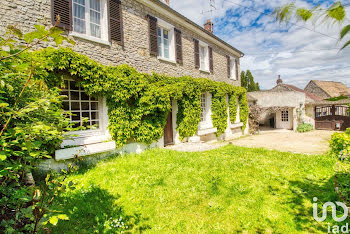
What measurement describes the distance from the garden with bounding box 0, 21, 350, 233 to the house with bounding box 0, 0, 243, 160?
505mm

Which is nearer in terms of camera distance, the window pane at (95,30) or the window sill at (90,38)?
the window sill at (90,38)

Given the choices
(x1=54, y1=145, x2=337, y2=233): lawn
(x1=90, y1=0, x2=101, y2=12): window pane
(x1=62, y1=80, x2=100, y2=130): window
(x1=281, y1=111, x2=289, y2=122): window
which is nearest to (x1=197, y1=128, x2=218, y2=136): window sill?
(x1=54, y1=145, x2=337, y2=233): lawn

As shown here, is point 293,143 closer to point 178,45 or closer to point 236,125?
point 236,125

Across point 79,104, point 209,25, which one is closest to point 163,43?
point 79,104

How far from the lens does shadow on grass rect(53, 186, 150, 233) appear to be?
125 inches

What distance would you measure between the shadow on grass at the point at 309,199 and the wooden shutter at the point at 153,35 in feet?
25.1

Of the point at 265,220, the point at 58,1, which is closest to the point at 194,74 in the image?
the point at 58,1

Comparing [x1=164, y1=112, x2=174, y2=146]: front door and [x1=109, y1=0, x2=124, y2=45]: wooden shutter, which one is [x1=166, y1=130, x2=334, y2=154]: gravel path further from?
[x1=109, y1=0, x2=124, y2=45]: wooden shutter

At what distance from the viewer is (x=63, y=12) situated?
19.2 ft

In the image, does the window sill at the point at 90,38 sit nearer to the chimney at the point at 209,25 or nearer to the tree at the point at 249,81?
the chimney at the point at 209,25

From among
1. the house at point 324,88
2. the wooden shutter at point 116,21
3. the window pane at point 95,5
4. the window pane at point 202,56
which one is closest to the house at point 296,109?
the house at point 324,88

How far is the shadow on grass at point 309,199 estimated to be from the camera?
336 cm

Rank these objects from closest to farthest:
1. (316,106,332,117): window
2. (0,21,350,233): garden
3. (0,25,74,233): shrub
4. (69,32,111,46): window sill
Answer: (0,25,74,233): shrub < (0,21,350,233): garden < (69,32,111,46): window sill < (316,106,332,117): window

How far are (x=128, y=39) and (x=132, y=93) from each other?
97.1 inches
